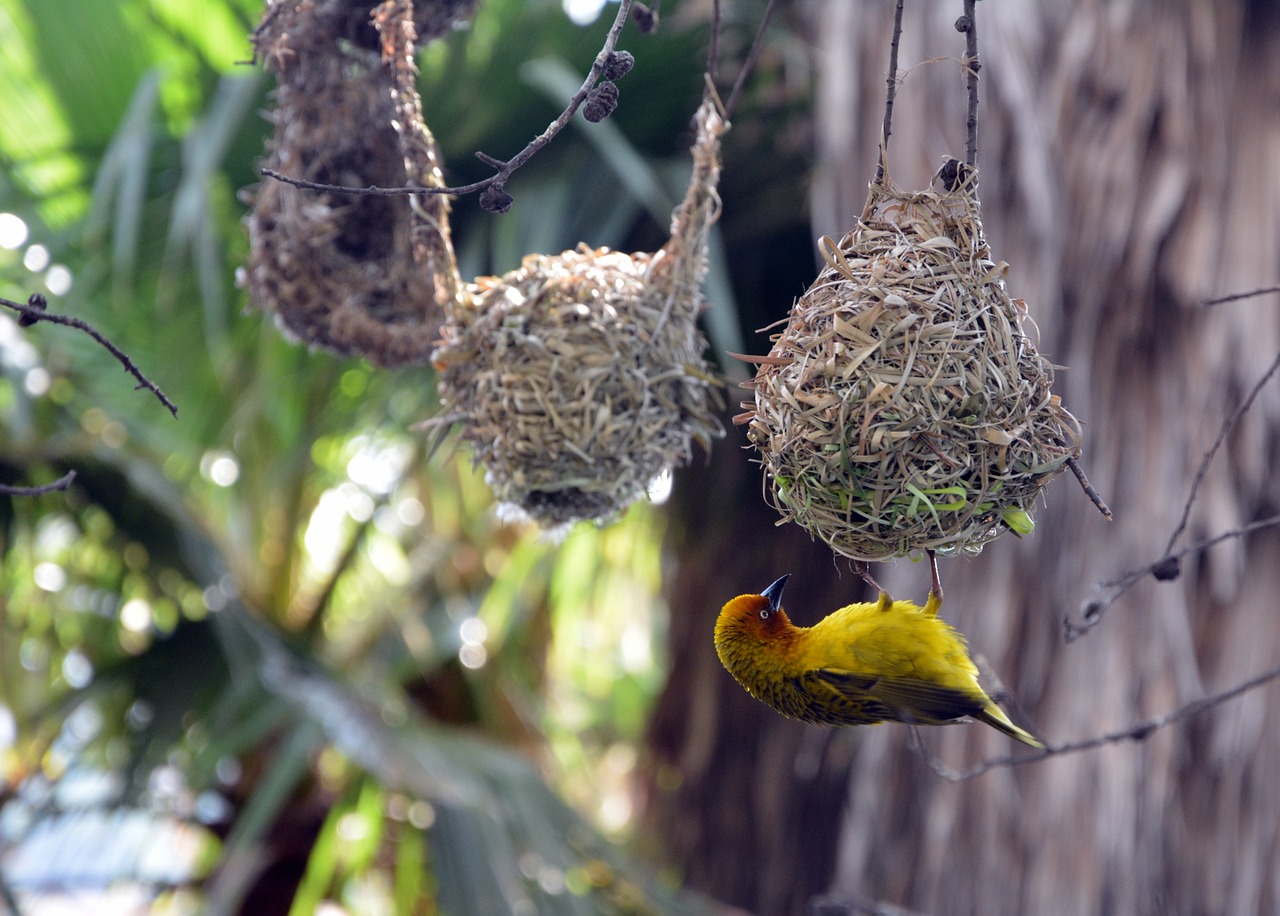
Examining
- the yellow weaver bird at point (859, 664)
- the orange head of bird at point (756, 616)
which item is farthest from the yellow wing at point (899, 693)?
the orange head of bird at point (756, 616)

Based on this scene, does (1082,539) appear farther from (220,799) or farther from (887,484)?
(220,799)

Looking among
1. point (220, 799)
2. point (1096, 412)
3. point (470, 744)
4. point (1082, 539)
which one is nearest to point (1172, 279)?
point (1096, 412)

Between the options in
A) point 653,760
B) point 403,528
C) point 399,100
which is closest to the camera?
point 399,100

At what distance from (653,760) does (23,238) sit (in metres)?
2.96

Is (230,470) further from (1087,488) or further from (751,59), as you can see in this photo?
(1087,488)

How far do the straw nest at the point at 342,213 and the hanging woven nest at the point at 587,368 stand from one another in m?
0.13

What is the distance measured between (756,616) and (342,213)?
0.99 m

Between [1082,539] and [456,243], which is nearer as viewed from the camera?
[1082,539]

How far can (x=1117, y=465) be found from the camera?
3150 millimetres

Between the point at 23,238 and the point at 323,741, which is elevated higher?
the point at 23,238

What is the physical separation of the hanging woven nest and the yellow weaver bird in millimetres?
322

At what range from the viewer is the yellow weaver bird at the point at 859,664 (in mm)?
1883

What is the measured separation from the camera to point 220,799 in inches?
160

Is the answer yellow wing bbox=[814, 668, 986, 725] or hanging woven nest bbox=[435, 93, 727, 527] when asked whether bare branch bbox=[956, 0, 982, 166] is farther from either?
yellow wing bbox=[814, 668, 986, 725]
